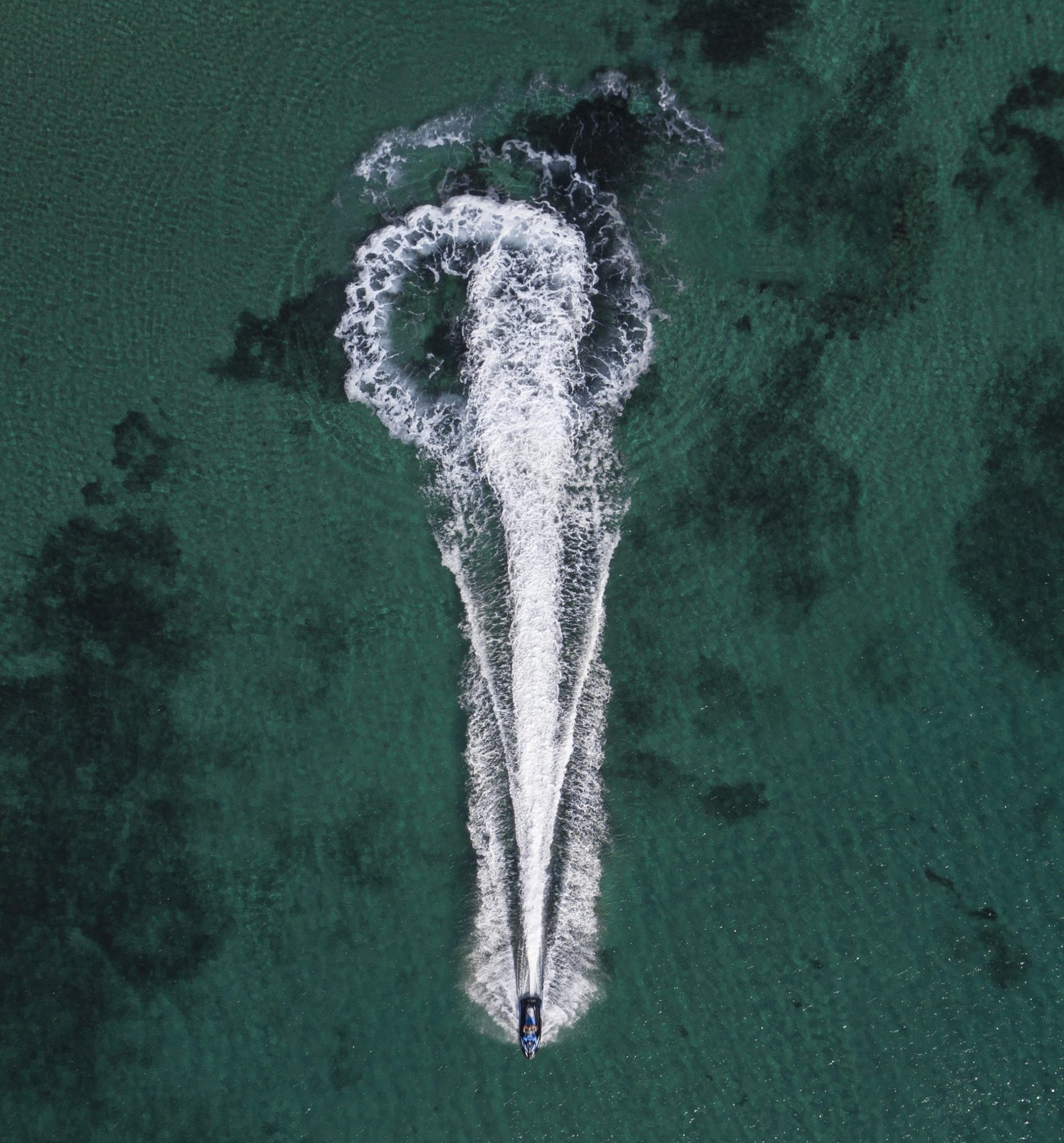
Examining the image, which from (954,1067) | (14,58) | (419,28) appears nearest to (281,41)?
(419,28)

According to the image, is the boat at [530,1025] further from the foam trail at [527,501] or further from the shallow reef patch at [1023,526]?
the shallow reef patch at [1023,526]

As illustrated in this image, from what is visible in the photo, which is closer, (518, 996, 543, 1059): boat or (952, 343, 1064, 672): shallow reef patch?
(518, 996, 543, 1059): boat

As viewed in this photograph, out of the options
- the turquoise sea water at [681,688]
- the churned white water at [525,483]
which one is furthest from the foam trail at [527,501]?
the turquoise sea water at [681,688]

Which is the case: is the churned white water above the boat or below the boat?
above

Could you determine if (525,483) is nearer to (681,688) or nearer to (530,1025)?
(681,688)

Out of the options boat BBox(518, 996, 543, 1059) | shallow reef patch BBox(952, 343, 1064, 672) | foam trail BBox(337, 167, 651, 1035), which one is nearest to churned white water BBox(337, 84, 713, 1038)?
foam trail BBox(337, 167, 651, 1035)

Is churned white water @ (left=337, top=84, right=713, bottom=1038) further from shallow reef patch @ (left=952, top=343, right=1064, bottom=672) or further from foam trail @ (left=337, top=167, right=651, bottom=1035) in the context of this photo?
shallow reef patch @ (left=952, top=343, right=1064, bottom=672)
